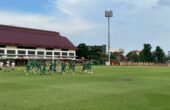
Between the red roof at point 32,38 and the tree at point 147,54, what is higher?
the red roof at point 32,38

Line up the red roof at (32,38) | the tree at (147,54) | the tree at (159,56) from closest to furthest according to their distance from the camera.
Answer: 1. the red roof at (32,38)
2. the tree at (147,54)
3. the tree at (159,56)

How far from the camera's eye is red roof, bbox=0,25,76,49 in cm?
11081

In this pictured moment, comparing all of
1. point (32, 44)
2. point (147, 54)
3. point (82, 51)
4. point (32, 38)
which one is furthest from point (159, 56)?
point (32, 44)

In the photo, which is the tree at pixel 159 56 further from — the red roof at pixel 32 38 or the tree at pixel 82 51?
the red roof at pixel 32 38

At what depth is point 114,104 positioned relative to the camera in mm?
16141

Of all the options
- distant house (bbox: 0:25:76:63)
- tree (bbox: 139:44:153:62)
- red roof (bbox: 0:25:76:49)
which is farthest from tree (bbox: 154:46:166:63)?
red roof (bbox: 0:25:76:49)

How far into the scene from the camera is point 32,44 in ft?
377

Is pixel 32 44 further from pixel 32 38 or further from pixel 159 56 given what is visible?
pixel 159 56

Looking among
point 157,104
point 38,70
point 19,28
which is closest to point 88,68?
point 38,70

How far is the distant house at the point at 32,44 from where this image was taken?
356ft

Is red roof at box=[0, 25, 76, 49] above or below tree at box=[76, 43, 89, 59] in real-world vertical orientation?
above

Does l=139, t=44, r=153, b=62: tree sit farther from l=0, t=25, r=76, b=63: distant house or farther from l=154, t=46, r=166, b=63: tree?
l=0, t=25, r=76, b=63: distant house

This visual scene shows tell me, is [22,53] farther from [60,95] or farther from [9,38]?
[60,95]

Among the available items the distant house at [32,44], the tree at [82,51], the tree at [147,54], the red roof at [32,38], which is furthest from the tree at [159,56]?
the red roof at [32,38]
